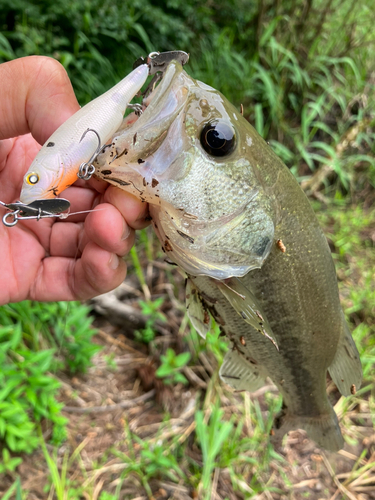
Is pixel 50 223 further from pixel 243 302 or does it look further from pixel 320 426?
pixel 320 426

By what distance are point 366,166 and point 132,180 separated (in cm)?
400

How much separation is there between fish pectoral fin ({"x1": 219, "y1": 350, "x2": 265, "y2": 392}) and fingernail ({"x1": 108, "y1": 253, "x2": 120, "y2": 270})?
0.69 meters

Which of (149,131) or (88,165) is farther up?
(149,131)

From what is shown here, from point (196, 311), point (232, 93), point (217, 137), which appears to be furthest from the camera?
point (232, 93)

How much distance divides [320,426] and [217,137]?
1425 mm

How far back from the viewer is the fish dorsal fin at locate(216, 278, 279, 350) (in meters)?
1.13

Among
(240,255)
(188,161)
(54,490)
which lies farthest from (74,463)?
(188,161)

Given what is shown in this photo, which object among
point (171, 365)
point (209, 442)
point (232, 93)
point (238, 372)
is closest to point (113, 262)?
point (238, 372)

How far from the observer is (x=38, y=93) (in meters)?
1.17

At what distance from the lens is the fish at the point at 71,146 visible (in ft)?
2.83

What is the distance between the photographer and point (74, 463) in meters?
2.07

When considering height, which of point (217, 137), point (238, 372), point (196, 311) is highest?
point (217, 137)

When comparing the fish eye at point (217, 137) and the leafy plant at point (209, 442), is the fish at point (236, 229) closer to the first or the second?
the fish eye at point (217, 137)

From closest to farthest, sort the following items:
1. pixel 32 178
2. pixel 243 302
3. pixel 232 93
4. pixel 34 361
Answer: pixel 32 178 < pixel 243 302 < pixel 34 361 < pixel 232 93
